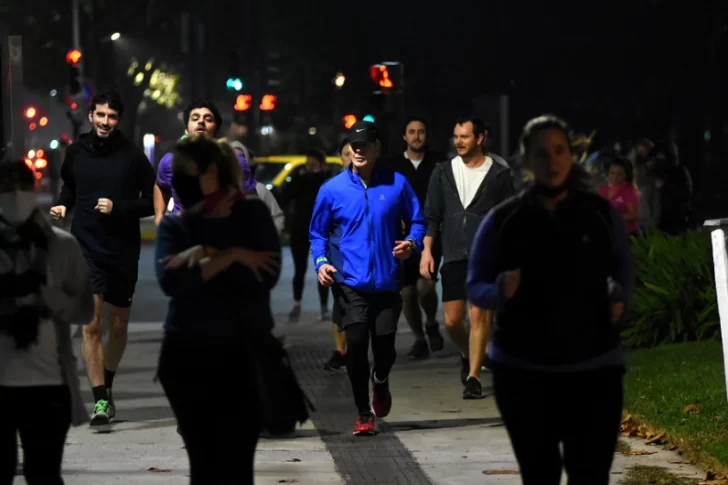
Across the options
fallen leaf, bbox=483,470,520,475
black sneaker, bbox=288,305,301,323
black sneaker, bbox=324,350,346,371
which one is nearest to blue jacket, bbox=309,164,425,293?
fallen leaf, bbox=483,470,520,475

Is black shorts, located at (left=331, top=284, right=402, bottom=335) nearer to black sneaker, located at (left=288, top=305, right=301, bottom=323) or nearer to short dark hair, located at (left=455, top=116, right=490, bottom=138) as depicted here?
short dark hair, located at (left=455, top=116, right=490, bottom=138)

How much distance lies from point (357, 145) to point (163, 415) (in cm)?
225

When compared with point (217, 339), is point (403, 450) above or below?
below

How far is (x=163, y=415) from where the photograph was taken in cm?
998

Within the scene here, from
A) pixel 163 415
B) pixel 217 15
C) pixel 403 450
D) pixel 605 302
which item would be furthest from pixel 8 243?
pixel 217 15

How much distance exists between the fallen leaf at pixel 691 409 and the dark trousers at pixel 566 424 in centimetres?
421

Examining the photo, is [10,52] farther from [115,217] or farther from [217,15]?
[217,15]

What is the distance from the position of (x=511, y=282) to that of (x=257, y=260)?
0.92 metres

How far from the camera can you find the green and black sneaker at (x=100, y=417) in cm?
936

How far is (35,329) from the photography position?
5.54 m

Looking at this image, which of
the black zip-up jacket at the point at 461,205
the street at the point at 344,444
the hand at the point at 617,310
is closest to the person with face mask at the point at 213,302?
the street at the point at 344,444

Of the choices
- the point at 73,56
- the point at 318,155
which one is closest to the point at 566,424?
the point at 318,155

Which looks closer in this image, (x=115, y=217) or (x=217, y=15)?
(x=115, y=217)

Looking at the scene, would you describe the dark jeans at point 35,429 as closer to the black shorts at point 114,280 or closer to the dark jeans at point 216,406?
the dark jeans at point 216,406
